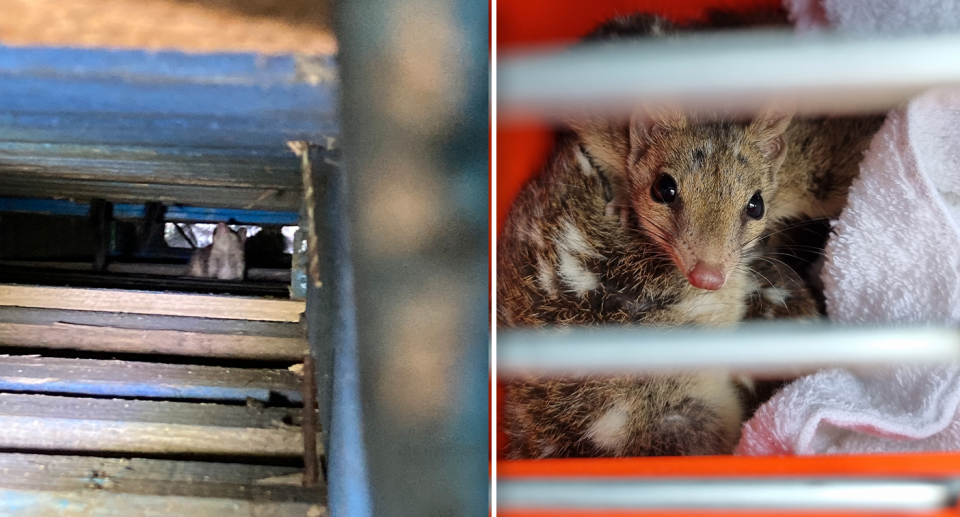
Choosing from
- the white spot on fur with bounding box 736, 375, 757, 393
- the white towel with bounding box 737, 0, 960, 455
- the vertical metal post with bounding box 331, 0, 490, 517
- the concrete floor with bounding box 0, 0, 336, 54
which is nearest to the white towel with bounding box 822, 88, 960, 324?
the white towel with bounding box 737, 0, 960, 455

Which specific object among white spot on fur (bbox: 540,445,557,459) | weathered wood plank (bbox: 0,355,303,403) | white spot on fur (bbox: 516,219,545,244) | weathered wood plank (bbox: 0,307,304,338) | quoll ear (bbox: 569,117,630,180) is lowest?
white spot on fur (bbox: 540,445,557,459)

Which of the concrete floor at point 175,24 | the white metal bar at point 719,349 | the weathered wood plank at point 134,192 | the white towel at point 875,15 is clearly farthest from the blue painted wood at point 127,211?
the white towel at point 875,15

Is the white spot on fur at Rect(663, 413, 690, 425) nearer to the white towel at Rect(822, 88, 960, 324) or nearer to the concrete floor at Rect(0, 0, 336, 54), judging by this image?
the white towel at Rect(822, 88, 960, 324)

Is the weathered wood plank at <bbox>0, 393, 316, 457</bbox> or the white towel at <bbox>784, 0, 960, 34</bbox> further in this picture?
the white towel at <bbox>784, 0, 960, 34</bbox>

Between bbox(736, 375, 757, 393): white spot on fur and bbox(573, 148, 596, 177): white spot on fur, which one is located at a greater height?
bbox(573, 148, 596, 177): white spot on fur

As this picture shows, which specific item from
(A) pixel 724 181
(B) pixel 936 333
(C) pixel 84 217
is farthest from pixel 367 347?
(B) pixel 936 333

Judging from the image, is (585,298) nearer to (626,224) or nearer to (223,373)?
(626,224)
